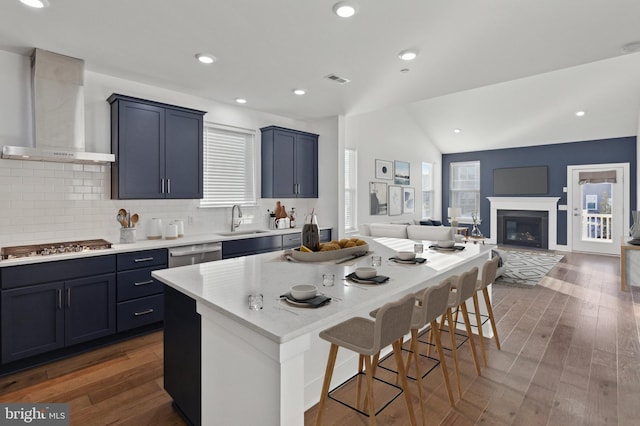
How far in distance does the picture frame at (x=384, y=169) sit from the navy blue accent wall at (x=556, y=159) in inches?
136

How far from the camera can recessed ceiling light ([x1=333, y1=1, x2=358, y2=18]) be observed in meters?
2.41

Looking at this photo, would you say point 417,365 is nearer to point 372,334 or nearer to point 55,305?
point 372,334

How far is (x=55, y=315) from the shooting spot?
2893 mm

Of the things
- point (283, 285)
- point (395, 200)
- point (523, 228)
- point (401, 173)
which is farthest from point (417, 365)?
point (523, 228)

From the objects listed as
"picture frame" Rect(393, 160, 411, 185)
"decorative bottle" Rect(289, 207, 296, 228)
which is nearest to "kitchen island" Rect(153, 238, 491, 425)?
"decorative bottle" Rect(289, 207, 296, 228)

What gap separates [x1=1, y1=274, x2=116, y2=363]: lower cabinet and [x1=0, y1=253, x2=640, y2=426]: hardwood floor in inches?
7.9

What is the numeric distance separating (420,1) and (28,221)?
3878 mm

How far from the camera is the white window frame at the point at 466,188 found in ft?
33.0

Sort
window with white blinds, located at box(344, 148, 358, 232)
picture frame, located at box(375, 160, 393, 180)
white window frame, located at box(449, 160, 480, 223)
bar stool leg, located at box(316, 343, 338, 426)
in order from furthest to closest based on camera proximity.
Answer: white window frame, located at box(449, 160, 480, 223)
picture frame, located at box(375, 160, 393, 180)
window with white blinds, located at box(344, 148, 358, 232)
bar stool leg, located at box(316, 343, 338, 426)

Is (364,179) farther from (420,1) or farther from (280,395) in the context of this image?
(280,395)

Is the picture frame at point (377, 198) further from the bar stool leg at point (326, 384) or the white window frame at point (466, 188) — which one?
the bar stool leg at point (326, 384)

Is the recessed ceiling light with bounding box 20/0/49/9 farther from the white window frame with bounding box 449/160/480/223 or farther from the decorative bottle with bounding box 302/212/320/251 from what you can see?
the white window frame with bounding box 449/160/480/223

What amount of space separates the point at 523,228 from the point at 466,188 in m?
1.91

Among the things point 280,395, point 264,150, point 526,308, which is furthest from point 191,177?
point 526,308
